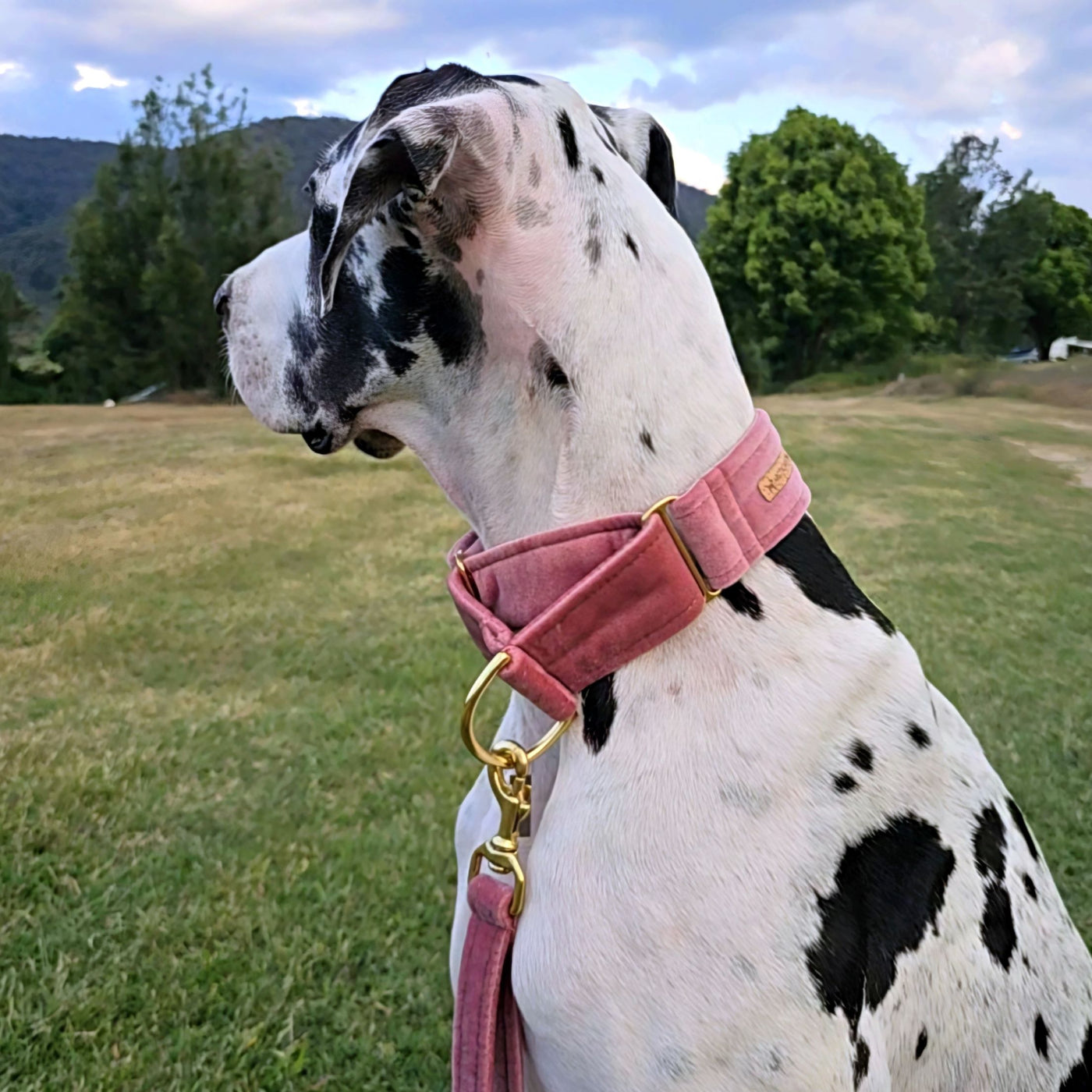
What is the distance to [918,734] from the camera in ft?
4.10

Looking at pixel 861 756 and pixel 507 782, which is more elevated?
pixel 861 756

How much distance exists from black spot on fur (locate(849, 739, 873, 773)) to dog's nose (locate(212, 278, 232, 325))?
1.13m

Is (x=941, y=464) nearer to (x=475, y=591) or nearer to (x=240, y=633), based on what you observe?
(x=240, y=633)

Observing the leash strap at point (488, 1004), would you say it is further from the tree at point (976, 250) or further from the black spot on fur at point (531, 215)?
the tree at point (976, 250)

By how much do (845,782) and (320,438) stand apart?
Result: 88 cm

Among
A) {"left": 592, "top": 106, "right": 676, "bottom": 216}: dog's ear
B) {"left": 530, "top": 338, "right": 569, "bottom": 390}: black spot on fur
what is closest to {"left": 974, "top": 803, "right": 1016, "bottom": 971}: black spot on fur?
{"left": 530, "top": 338, "right": 569, "bottom": 390}: black spot on fur

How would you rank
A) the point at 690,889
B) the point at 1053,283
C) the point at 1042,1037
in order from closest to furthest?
the point at 690,889 < the point at 1042,1037 < the point at 1053,283

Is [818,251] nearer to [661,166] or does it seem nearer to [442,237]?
[661,166]

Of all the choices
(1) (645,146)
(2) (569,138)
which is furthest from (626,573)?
(1) (645,146)

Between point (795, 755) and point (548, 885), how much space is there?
33 cm

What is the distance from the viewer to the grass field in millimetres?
2264

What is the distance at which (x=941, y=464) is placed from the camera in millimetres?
10055

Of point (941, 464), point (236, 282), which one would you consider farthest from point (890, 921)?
point (941, 464)

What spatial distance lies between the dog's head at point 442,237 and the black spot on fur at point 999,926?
2.90 feet
